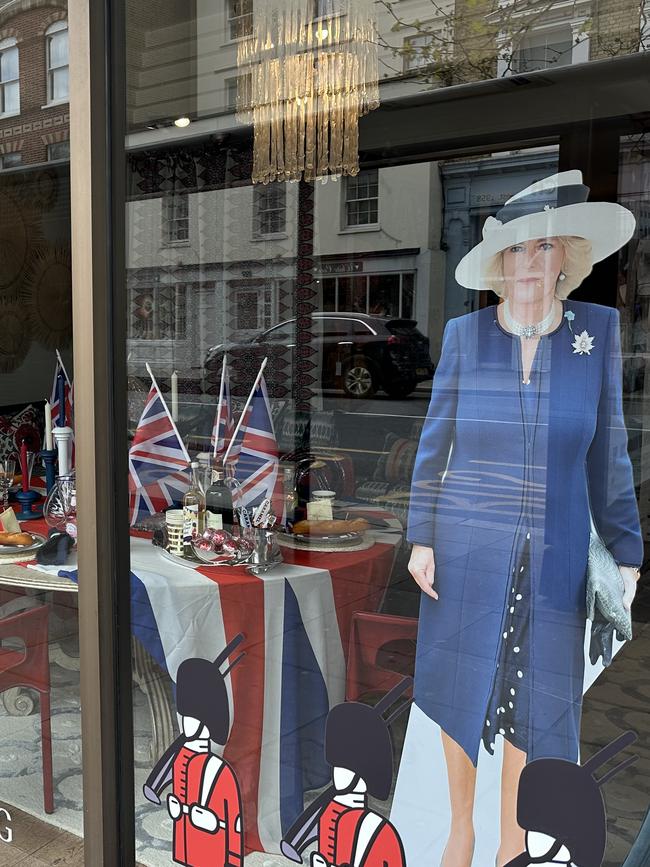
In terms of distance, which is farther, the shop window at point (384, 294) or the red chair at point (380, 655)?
the shop window at point (384, 294)

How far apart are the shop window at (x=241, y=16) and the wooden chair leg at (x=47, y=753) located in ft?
6.52

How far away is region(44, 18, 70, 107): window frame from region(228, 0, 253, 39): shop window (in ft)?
2.08

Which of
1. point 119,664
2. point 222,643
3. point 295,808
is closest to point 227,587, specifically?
point 222,643

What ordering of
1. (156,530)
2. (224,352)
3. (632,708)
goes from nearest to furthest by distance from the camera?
(632,708) → (156,530) → (224,352)

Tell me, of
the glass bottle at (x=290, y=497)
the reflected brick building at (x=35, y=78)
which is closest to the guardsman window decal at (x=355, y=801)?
the glass bottle at (x=290, y=497)

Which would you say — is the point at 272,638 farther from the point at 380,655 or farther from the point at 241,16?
the point at 241,16

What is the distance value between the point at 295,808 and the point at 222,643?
1.31ft

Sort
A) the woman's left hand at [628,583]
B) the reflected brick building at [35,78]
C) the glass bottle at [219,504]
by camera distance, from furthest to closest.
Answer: the glass bottle at [219,504]
the reflected brick building at [35,78]
the woman's left hand at [628,583]

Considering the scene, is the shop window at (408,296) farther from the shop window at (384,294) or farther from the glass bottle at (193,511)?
the glass bottle at (193,511)

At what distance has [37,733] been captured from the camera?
2330 mm

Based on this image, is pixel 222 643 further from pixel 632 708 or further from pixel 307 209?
pixel 307 209

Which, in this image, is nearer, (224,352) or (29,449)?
(224,352)

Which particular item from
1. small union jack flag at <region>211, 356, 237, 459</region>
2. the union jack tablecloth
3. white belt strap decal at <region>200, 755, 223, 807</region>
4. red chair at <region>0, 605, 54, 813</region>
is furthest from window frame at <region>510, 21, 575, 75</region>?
red chair at <region>0, 605, 54, 813</region>

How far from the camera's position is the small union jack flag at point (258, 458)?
231 cm
